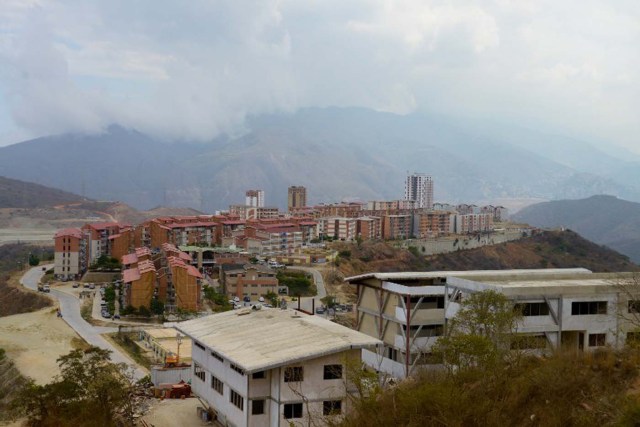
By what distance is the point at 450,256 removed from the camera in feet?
201

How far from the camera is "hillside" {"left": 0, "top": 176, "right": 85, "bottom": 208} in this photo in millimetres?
103775

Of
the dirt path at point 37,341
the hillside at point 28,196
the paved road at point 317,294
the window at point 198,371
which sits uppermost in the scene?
the hillside at point 28,196

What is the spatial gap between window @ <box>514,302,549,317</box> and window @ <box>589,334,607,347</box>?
120 cm

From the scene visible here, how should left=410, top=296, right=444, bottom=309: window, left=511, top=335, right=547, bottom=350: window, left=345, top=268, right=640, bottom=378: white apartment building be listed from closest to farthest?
left=511, top=335, right=547, bottom=350: window, left=345, top=268, right=640, bottom=378: white apartment building, left=410, top=296, right=444, bottom=309: window

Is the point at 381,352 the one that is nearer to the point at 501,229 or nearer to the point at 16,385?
the point at 16,385

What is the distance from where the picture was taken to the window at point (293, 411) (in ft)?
43.6

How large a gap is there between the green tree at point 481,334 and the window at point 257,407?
10.6 ft

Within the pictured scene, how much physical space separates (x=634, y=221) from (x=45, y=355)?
130522 mm

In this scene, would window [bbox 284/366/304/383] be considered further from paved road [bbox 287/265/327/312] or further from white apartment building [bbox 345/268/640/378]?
paved road [bbox 287/265/327/312]

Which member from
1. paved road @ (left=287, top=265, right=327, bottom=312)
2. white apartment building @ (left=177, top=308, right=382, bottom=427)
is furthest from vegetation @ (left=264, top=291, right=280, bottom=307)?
white apartment building @ (left=177, top=308, right=382, bottom=427)

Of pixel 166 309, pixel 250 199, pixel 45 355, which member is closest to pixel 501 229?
pixel 250 199

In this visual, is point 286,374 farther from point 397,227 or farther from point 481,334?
point 397,227

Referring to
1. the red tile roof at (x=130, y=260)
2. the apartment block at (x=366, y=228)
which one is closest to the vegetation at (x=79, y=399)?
the red tile roof at (x=130, y=260)

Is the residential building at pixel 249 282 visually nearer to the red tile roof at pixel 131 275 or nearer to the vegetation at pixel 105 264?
the red tile roof at pixel 131 275
